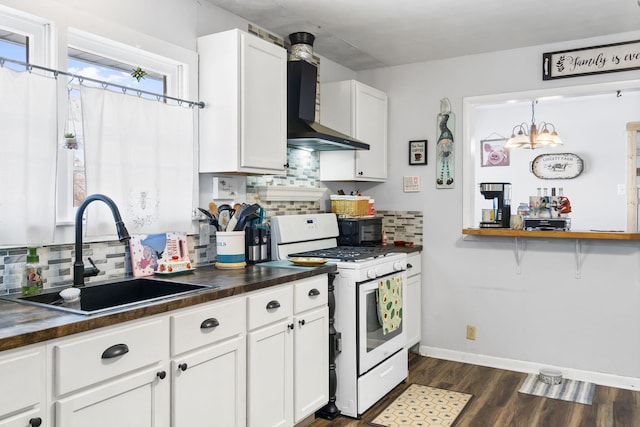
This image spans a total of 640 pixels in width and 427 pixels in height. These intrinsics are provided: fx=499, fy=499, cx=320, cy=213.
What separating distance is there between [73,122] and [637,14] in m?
3.39

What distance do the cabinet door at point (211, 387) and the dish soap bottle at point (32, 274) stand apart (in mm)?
666

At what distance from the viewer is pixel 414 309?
164 inches

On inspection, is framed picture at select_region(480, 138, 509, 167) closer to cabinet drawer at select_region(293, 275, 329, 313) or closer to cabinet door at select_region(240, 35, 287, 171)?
cabinet door at select_region(240, 35, 287, 171)

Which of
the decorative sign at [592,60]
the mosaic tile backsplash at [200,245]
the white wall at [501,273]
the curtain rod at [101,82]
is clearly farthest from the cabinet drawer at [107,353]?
the decorative sign at [592,60]

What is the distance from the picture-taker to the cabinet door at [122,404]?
1.56 meters

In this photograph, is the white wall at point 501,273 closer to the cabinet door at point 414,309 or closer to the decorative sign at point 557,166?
the cabinet door at point 414,309

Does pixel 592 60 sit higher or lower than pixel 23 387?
higher

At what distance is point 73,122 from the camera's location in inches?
90.3

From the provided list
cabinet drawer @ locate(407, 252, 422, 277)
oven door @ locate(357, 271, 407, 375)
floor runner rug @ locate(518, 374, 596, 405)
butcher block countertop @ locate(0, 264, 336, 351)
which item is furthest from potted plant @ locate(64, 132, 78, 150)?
floor runner rug @ locate(518, 374, 596, 405)

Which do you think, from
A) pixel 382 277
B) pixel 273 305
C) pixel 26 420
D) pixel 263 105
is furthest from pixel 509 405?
pixel 26 420

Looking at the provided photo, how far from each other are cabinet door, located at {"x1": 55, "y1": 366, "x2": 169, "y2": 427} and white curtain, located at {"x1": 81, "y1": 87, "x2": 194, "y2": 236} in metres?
0.83

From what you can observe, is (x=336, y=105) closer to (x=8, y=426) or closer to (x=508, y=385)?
(x=508, y=385)

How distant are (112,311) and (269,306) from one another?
2.94 ft

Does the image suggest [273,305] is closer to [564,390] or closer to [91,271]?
[91,271]
